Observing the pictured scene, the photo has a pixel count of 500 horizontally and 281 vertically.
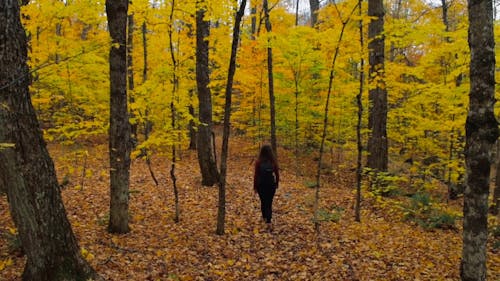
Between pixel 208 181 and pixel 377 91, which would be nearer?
pixel 377 91

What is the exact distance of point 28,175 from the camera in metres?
4.17

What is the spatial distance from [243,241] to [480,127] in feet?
15.8

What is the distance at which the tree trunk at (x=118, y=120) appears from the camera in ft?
20.6

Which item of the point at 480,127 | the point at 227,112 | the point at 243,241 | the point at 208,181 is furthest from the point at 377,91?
the point at 480,127

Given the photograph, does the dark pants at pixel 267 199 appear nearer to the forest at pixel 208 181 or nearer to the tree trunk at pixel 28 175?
the forest at pixel 208 181

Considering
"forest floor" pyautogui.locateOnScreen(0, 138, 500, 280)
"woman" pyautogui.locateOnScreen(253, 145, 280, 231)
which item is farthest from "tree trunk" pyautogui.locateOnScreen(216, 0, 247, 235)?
"woman" pyautogui.locateOnScreen(253, 145, 280, 231)

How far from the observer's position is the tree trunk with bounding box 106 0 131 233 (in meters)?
6.27

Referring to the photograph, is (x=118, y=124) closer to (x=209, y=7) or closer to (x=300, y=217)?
(x=209, y=7)

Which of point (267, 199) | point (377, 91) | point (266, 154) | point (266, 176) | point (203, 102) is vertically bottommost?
point (267, 199)

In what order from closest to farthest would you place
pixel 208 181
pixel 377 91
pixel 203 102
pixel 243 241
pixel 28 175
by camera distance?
1. pixel 28 175
2. pixel 243 241
3. pixel 377 91
4. pixel 203 102
5. pixel 208 181

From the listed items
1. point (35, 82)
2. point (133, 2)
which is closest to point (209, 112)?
point (133, 2)

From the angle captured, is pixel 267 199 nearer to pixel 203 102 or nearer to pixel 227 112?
pixel 227 112

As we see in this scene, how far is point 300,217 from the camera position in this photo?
8.88m

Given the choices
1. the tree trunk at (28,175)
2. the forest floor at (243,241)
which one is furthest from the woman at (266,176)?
the tree trunk at (28,175)
